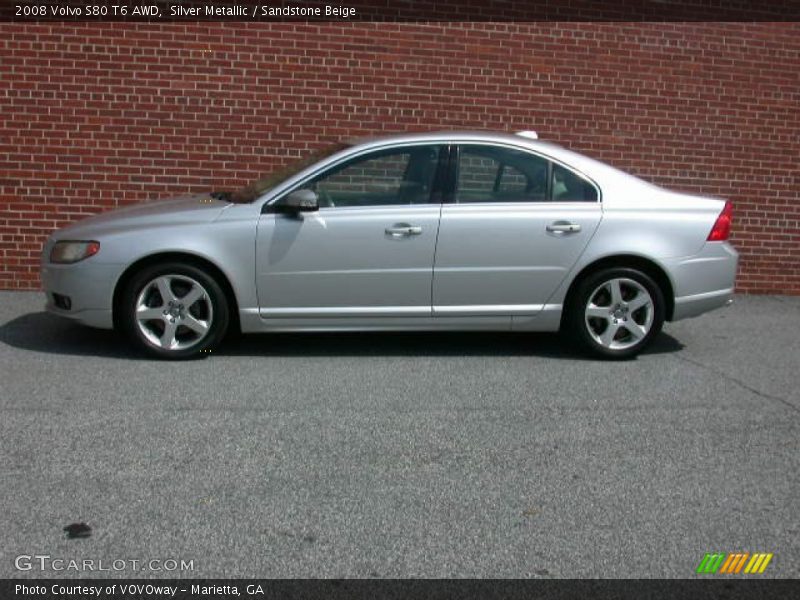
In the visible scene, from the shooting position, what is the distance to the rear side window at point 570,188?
6941 millimetres

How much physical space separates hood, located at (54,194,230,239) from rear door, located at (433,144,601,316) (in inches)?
61.5

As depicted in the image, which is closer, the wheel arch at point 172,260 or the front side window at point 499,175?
the wheel arch at point 172,260

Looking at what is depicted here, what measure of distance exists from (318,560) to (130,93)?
626cm

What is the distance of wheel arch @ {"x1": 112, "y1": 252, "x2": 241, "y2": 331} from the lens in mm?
6656

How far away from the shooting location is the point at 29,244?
9.10 m

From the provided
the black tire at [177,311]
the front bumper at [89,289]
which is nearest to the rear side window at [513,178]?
the black tire at [177,311]

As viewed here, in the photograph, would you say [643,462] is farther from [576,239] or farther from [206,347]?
[206,347]

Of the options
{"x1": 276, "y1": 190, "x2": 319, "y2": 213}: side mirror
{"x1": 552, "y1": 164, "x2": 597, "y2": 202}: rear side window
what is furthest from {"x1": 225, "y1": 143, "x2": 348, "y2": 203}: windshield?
{"x1": 552, "y1": 164, "x2": 597, "y2": 202}: rear side window

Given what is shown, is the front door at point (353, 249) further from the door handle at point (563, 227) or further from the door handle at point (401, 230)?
the door handle at point (563, 227)

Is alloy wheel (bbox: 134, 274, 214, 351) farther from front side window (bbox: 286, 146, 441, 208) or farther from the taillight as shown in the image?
the taillight

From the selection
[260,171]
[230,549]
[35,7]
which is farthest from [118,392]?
[35,7]

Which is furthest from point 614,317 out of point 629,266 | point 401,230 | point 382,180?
point 382,180

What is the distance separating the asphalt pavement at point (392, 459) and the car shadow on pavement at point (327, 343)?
33mm

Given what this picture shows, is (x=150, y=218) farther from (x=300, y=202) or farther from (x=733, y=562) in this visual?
(x=733, y=562)
